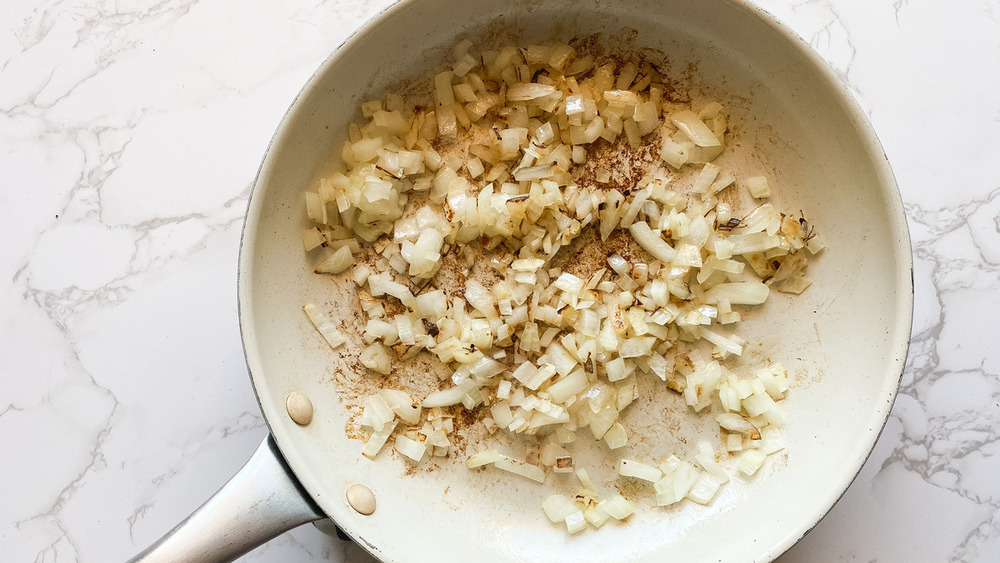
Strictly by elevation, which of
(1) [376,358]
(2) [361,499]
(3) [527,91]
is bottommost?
(2) [361,499]

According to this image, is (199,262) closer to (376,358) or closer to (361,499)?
(376,358)

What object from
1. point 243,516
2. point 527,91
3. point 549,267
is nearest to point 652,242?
point 549,267

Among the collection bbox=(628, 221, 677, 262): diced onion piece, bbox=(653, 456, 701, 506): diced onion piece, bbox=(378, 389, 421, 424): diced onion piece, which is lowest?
bbox=(653, 456, 701, 506): diced onion piece

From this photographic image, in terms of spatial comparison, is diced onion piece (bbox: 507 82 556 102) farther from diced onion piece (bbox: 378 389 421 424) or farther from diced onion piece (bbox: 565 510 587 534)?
diced onion piece (bbox: 565 510 587 534)

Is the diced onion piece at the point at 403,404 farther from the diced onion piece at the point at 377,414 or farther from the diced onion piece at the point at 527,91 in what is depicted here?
the diced onion piece at the point at 527,91

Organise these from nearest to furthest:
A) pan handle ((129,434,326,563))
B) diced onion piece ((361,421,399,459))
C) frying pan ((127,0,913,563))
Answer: pan handle ((129,434,326,563)) < frying pan ((127,0,913,563)) < diced onion piece ((361,421,399,459))

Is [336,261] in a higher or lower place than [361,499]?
higher

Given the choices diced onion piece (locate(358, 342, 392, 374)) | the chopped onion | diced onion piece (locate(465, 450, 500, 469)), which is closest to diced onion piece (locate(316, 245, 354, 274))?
the chopped onion

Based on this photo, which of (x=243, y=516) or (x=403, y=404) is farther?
(x=403, y=404)
